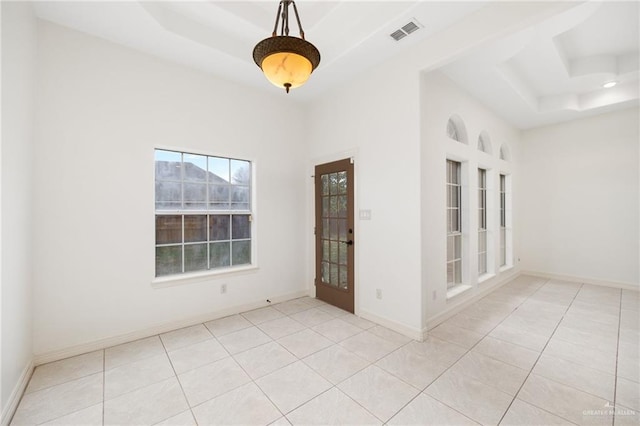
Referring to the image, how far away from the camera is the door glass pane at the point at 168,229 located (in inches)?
122

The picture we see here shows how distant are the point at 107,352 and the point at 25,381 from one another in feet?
1.83

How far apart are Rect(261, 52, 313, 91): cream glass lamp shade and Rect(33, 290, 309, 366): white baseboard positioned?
2943 mm

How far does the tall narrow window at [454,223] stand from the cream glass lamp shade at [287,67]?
2.91 meters

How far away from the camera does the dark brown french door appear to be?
143 inches

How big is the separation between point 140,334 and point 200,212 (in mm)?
1502

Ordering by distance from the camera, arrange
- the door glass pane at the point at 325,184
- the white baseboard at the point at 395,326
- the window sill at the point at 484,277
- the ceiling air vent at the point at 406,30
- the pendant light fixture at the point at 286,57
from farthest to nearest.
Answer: the window sill at the point at 484,277, the door glass pane at the point at 325,184, the white baseboard at the point at 395,326, the ceiling air vent at the point at 406,30, the pendant light fixture at the point at 286,57

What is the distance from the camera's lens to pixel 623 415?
69.2 inches

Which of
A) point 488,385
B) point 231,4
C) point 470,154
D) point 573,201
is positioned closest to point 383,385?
point 488,385

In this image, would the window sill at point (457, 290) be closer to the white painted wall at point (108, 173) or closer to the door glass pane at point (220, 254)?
the white painted wall at point (108, 173)

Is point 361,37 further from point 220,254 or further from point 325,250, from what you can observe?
point 220,254

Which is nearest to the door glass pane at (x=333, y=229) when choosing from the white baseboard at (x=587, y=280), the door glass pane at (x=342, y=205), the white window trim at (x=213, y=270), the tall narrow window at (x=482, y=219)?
the door glass pane at (x=342, y=205)

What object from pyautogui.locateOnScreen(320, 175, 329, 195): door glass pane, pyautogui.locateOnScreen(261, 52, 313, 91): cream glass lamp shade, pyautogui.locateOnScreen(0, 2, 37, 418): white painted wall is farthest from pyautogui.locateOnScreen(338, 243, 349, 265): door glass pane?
pyautogui.locateOnScreen(0, 2, 37, 418): white painted wall

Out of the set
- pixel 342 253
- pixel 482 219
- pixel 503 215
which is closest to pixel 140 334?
pixel 342 253

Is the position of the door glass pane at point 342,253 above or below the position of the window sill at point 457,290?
above
